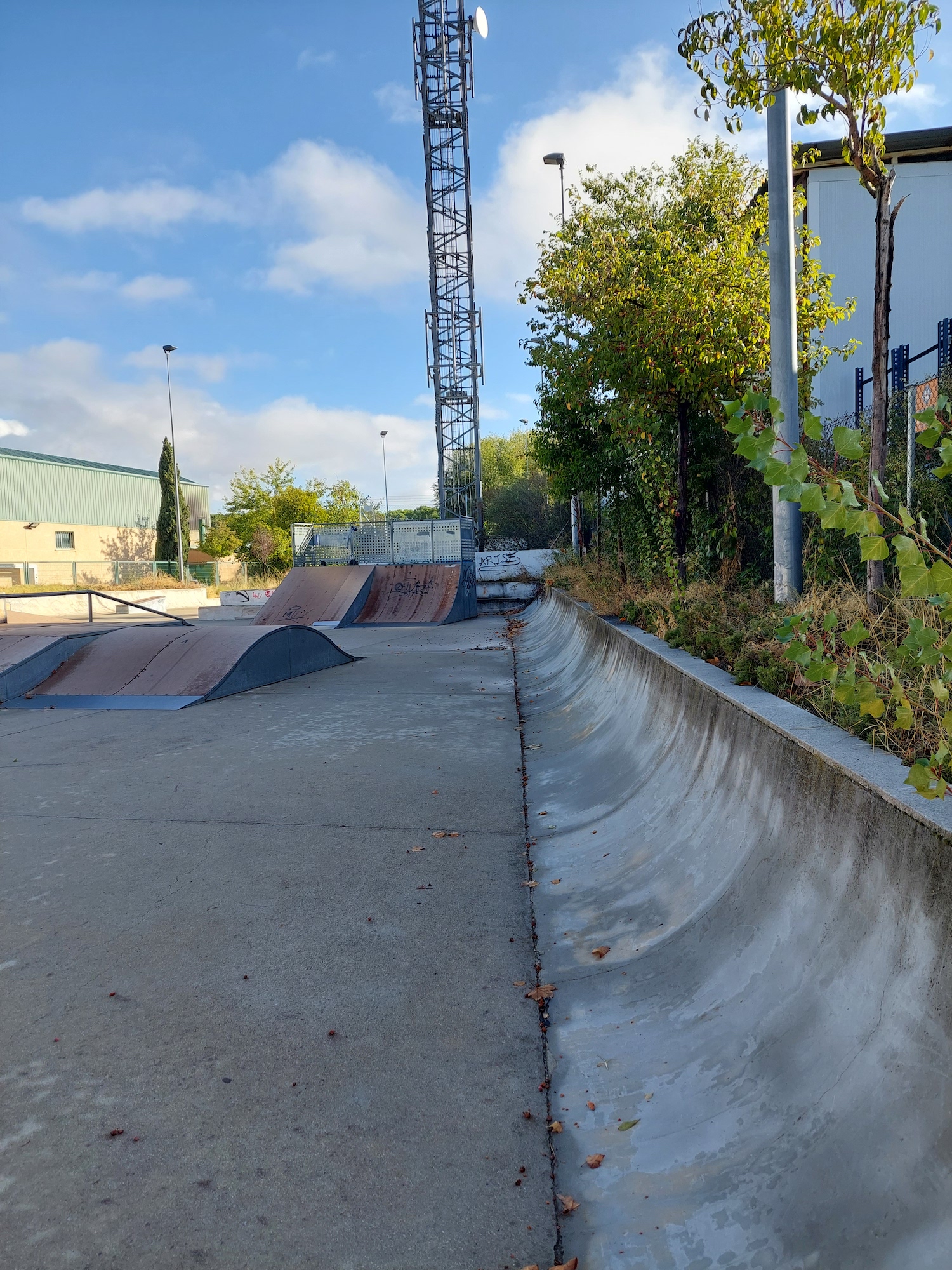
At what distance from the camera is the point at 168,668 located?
1027 centimetres

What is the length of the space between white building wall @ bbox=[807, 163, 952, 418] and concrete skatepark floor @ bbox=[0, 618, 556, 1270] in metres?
16.7

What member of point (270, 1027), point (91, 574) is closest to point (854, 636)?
point (270, 1027)

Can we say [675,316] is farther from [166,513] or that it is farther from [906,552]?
[166,513]

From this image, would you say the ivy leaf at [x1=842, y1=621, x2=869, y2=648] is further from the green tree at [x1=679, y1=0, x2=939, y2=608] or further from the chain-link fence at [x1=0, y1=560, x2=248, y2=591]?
the chain-link fence at [x1=0, y1=560, x2=248, y2=591]

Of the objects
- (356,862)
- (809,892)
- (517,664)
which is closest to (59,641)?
(517,664)

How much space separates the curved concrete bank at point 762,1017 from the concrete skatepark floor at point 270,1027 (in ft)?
0.75

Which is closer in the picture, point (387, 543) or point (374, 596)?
point (374, 596)

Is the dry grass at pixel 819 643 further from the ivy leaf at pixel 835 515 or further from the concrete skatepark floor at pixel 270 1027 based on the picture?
the concrete skatepark floor at pixel 270 1027

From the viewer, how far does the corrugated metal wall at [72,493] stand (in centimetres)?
5056

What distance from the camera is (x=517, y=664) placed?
13086mm

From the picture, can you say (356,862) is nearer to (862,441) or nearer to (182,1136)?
(182,1136)

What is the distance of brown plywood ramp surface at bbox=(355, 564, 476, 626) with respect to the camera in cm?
2142

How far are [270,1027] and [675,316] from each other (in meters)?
7.64

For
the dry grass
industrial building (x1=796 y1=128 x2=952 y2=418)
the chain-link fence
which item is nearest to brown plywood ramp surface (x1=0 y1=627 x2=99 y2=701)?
the dry grass
